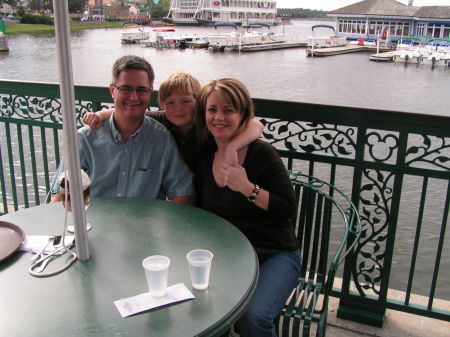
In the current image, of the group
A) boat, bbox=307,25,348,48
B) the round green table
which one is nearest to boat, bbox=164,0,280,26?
boat, bbox=307,25,348,48

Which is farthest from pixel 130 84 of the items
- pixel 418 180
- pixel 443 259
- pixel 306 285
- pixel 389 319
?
pixel 418 180

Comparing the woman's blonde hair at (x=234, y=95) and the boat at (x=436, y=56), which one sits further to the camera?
the boat at (x=436, y=56)

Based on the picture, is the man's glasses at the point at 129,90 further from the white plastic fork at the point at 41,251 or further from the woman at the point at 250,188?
the white plastic fork at the point at 41,251

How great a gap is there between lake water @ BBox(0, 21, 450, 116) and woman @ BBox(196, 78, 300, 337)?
1983 cm

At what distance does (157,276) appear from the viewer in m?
1.29

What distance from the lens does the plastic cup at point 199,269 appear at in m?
1.35

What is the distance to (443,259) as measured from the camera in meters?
7.07

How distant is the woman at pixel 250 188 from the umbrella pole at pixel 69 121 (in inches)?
28.7

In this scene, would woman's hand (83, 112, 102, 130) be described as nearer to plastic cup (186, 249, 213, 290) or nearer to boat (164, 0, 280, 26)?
plastic cup (186, 249, 213, 290)

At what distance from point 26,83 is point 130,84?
4.66 feet

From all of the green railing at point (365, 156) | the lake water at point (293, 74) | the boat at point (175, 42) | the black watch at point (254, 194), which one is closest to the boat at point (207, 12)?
the boat at point (175, 42)

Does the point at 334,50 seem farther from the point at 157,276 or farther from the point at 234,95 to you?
the point at 157,276

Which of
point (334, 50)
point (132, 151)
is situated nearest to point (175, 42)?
point (334, 50)

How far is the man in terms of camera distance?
231 cm
